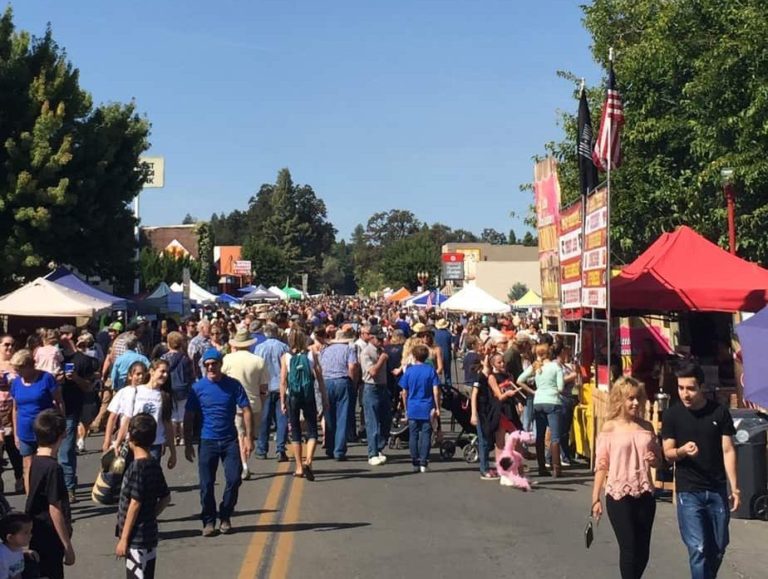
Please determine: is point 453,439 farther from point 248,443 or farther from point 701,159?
point 701,159

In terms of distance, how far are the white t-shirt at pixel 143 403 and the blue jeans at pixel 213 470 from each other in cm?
58

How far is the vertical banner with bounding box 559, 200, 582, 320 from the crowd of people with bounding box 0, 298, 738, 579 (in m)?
1.11

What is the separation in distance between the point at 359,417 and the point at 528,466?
560cm

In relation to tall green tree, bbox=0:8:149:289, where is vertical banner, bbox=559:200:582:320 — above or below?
below

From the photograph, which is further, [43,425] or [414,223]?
[414,223]

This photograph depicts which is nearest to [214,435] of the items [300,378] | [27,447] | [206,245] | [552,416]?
[27,447]

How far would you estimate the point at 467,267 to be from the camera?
83.6m

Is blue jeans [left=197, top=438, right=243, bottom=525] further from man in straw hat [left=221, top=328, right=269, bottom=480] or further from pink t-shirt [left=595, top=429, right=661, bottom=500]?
pink t-shirt [left=595, top=429, right=661, bottom=500]

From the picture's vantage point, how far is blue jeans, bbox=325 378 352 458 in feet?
42.7

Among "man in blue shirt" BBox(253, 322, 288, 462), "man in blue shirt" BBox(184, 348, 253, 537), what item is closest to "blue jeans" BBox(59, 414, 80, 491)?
"man in blue shirt" BBox(184, 348, 253, 537)

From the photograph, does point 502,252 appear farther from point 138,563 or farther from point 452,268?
point 138,563

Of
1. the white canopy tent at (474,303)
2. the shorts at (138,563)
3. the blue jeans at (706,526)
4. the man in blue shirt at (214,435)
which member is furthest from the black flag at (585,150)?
A: the white canopy tent at (474,303)

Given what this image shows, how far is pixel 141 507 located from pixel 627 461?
10.1 feet

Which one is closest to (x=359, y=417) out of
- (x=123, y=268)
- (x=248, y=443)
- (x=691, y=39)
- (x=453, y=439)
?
(x=453, y=439)
